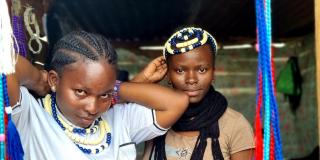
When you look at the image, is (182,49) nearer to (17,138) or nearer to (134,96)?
(134,96)

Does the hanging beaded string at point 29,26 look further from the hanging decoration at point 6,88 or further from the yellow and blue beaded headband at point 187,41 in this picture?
the hanging decoration at point 6,88

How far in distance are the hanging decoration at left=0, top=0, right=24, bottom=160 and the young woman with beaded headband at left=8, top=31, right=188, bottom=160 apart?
136mm

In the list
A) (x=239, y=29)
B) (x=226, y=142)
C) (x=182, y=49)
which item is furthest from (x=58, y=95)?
(x=239, y=29)

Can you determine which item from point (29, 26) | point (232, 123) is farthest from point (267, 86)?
point (29, 26)

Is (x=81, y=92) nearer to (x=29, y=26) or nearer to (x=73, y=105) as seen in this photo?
(x=73, y=105)

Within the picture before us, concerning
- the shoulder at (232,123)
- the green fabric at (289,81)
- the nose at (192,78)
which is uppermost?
the nose at (192,78)

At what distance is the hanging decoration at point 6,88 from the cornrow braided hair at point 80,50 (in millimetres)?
Answer: 368

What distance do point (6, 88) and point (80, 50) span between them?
39 cm

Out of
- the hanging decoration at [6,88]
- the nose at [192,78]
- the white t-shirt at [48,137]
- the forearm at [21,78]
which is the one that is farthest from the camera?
the nose at [192,78]

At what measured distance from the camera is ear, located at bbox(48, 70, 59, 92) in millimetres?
1738

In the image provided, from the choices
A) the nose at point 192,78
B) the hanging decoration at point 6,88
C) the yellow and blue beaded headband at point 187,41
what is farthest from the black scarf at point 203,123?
the hanging decoration at point 6,88

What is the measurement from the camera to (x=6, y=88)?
1.38m

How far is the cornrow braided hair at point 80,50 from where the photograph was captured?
171 cm

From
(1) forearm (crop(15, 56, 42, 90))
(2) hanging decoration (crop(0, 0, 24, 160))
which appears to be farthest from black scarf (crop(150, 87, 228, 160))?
(2) hanging decoration (crop(0, 0, 24, 160))
